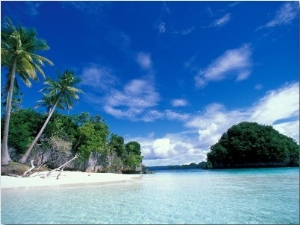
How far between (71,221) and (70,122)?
2235 centimetres

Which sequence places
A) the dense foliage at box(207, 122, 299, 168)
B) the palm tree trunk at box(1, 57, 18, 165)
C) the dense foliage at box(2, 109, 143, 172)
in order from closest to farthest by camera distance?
the palm tree trunk at box(1, 57, 18, 165) < the dense foliage at box(2, 109, 143, 172) < the dense foliage at box(207, 122, 299, 168)

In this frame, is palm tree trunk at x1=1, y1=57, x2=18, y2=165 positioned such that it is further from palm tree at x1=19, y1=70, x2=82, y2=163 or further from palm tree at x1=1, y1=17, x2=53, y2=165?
palm tree at x1=19, y1=70, x2=82, y2=163

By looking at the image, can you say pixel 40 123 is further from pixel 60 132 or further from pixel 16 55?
pixel 16 55

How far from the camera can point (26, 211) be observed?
501 cm

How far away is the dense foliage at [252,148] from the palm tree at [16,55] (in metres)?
47.1

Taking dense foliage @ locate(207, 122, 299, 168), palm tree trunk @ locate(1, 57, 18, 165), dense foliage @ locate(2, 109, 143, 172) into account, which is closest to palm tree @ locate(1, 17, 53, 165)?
palm tree trunk @ locate(1, 57, 18, 165)

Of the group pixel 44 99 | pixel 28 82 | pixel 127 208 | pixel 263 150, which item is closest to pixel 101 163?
pixel 44 99

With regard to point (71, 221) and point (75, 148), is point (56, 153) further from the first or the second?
point (71, 221)

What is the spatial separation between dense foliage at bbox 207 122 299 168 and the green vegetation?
32905mm

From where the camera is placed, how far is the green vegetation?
566 inches

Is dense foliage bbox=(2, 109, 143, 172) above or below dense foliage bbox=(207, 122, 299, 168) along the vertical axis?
below

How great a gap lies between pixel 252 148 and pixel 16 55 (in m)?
49.0

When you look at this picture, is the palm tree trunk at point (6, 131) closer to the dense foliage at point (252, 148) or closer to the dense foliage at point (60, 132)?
the dense foliage at point (60, 132)

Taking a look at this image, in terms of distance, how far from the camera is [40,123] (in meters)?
22.8
